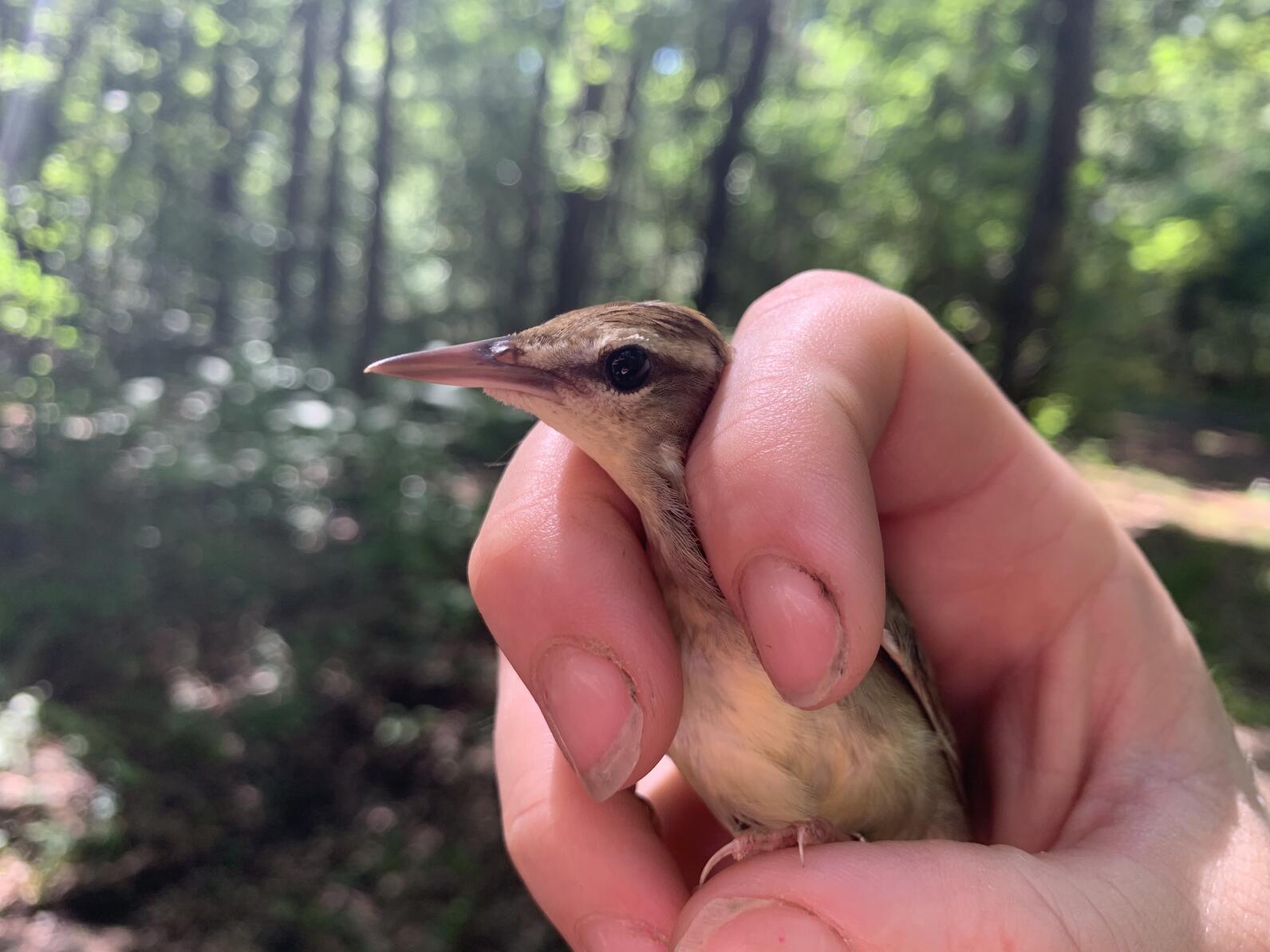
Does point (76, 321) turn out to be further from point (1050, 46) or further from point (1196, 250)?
point (1196, 250)

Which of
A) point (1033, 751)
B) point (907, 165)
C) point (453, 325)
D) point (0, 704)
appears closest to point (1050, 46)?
point (907, 165)

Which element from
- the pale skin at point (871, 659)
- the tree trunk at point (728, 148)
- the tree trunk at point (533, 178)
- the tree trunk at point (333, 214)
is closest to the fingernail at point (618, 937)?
the pale skin at point (871, 659)

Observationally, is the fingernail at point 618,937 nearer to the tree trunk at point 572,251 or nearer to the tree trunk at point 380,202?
the tree trunk at point 380,202

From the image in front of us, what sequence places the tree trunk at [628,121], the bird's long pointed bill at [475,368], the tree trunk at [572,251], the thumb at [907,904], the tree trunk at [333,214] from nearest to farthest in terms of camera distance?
the thumb at [907,904] < the bird's long pointed bill at [475,368] < the tree trunk at [572,251] < the tree trunk at [628,121] < the tree trunk at [333,214]

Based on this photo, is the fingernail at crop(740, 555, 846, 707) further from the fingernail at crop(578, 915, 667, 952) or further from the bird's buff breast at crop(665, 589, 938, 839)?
the fingernail at crop(578, 915, 667, 952)

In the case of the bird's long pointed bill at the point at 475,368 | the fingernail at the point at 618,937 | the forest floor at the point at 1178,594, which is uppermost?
the bird's long pointed bill at the point at 475,368

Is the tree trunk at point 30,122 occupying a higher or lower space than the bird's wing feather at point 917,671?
higher

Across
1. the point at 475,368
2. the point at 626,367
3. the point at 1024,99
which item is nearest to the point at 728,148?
the point at 1024,99
